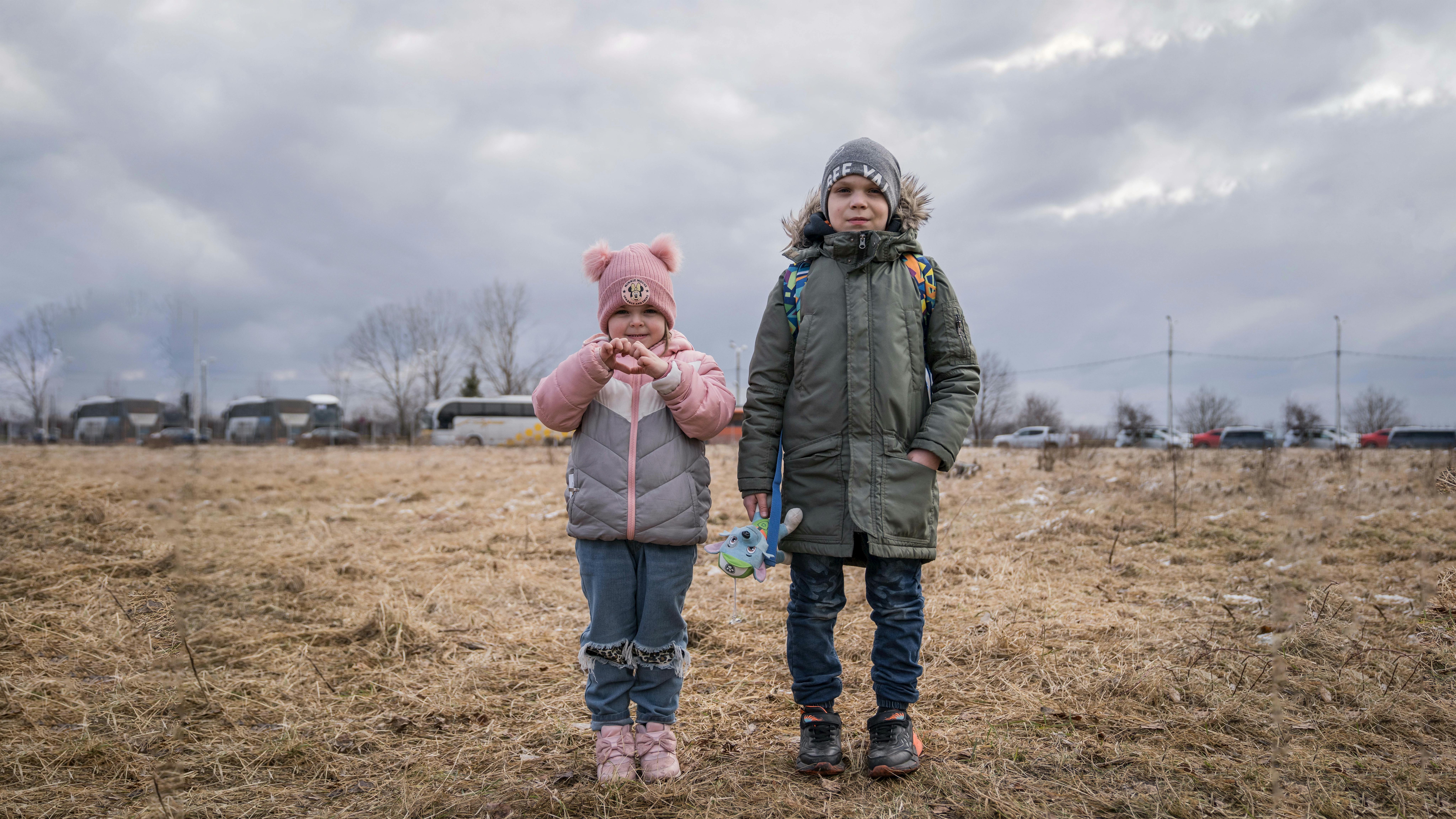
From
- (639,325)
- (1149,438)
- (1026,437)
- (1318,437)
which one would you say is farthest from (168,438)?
(1318,437)

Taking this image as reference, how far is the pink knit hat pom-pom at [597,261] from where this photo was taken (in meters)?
2.34

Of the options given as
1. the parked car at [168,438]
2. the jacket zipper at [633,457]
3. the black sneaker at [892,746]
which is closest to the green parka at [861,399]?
the jacket zipper at [633,457]

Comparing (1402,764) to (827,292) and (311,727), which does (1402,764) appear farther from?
(311,727)

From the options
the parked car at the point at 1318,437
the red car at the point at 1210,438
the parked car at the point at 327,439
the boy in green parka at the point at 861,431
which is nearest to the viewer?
the boy in green parka at the point at 861,431

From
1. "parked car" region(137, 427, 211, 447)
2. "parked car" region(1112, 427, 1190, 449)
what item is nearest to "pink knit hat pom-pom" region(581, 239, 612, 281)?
"parked car" region(137, 427, 211, 447)

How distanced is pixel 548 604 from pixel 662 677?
2232 millimetres

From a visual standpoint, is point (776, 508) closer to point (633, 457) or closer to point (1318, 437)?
point (633, 457)

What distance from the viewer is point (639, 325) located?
227cm

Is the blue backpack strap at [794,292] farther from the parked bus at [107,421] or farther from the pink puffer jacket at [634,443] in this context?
the parked bus at [107,421]

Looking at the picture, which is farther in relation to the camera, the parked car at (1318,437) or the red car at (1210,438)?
the red car at (1210,438)

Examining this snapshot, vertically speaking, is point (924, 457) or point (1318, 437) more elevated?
point (924, 457)

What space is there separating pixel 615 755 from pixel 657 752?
123 mm

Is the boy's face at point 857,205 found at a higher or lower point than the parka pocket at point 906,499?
higher

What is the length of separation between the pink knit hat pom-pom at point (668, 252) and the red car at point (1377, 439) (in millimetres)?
37779
